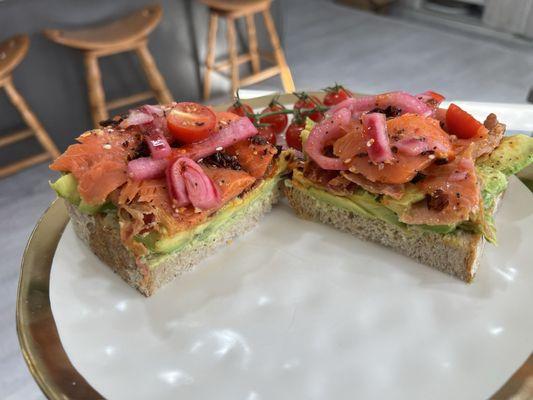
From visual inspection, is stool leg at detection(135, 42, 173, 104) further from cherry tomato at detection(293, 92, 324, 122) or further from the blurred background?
cherry tomato at detection(293, 92, 324, 122)

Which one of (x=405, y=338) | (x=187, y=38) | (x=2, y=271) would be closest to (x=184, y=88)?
(x=187, y=38)

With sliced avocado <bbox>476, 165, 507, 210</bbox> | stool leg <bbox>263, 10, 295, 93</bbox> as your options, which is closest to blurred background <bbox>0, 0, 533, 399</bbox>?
stool leg <bbox>263, 10, 295, 93</bbox>

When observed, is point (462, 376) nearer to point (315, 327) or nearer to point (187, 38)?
point (315, 327)

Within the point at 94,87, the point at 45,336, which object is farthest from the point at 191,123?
the point at 94,87

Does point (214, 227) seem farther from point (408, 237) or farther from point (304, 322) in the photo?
point (408, 237)

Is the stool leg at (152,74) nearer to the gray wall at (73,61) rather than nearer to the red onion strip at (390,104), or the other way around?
the gray wall at (73,61)

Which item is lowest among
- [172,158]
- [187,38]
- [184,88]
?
[184,88]
